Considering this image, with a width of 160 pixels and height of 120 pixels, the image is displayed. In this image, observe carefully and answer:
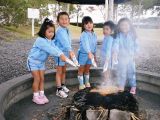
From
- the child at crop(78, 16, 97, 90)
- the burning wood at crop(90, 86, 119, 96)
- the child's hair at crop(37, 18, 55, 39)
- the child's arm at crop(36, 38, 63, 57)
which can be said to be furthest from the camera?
the child at crop(78, 16, 97, 90)

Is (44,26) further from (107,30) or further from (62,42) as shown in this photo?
(107,30)

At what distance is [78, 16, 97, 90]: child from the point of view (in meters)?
4.97

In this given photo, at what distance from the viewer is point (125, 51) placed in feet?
17.2

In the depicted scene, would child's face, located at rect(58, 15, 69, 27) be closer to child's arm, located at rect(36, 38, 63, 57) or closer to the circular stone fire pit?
child's arm, located at rect(36, 38, 63, 57)

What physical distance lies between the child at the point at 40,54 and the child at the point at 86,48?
2.12 feet

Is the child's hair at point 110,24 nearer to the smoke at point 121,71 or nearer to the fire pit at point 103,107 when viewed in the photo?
the smoke at point 121,71

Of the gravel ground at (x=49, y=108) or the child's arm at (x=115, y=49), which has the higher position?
the child's arm at (x=115, y=49)

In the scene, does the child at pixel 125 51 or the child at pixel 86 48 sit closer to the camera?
the child at pixel 86 48

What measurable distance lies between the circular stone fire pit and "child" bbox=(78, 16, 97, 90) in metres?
0.29

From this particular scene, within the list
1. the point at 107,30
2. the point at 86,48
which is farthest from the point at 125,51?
the point at 86,48

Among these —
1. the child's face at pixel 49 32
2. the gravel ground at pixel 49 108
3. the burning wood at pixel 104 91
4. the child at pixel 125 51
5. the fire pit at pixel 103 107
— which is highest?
the child's face at pixel 49 32

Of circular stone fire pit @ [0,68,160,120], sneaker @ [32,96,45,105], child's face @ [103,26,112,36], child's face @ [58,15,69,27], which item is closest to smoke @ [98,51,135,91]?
circular stone fire pit @ [0,68,160,120]

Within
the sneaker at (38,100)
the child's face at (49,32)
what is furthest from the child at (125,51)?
the sneaker at (38,100)

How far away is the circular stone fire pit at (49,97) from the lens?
13.6 ft
